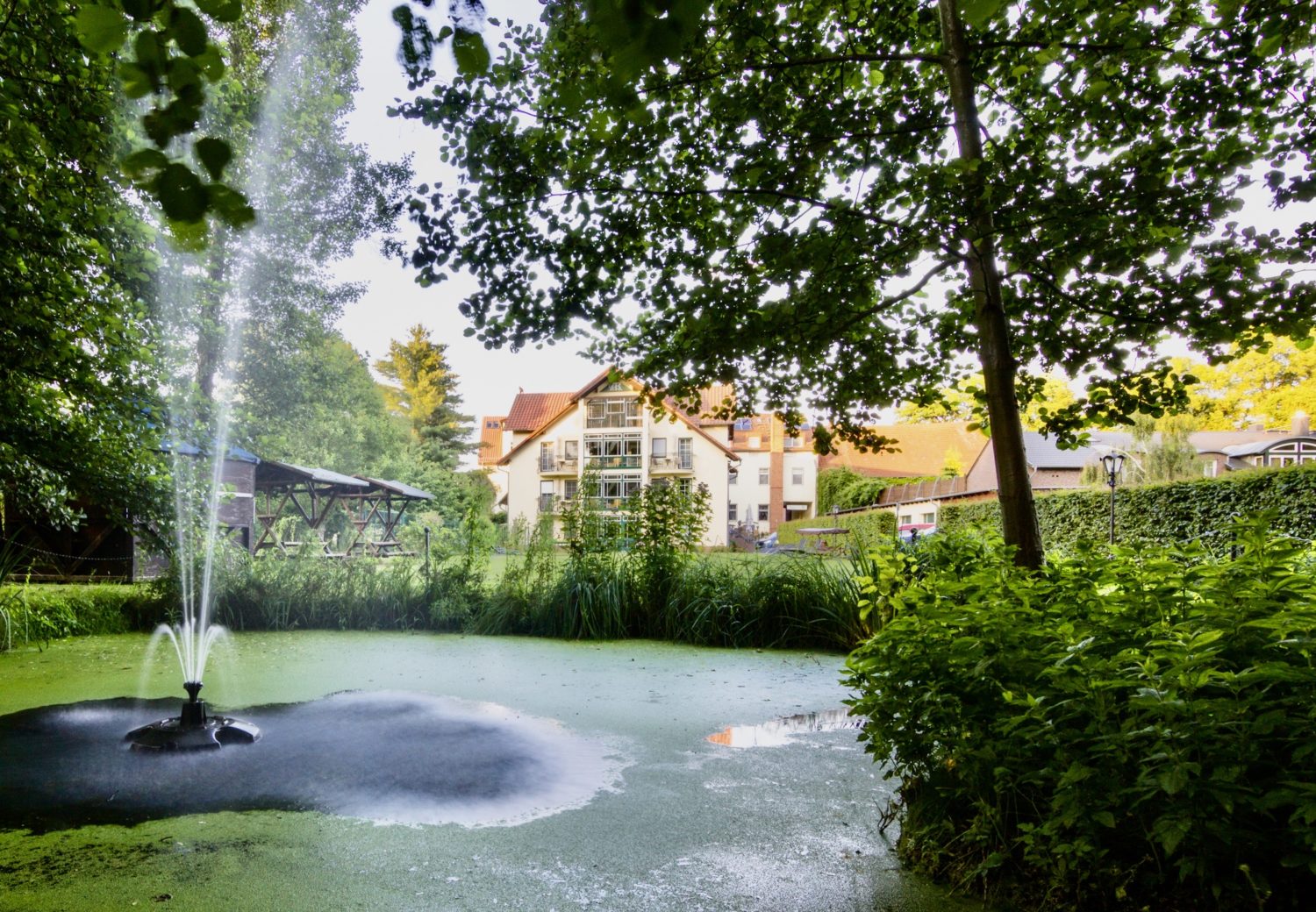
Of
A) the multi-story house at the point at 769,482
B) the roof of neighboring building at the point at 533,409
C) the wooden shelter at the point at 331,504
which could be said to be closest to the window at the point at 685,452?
the multi-story house at the point at 769,482

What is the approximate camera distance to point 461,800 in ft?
9.50

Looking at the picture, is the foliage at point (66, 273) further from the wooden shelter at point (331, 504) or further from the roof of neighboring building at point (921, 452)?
the roof of neighboring building at point (921, 452)

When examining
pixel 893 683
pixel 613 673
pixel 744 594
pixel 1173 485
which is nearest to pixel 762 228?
pixel 893 683

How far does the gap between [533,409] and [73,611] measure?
99.7 feet

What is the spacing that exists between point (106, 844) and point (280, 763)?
877 mm

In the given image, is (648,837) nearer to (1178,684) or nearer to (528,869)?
(528,869)

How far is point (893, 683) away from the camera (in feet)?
7.18

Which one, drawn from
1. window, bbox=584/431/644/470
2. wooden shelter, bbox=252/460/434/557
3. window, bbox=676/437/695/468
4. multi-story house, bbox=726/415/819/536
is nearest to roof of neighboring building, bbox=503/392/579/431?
window, bbox=584/431/644/470

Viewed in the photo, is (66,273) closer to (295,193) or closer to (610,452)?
(295,193)

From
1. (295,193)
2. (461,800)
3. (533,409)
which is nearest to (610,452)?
(533,409)

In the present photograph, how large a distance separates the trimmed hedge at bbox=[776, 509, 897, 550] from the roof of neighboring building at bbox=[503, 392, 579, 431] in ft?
48.1

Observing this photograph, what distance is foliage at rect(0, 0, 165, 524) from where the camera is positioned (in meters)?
3.51

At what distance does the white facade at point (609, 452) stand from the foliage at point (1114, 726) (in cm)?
2603

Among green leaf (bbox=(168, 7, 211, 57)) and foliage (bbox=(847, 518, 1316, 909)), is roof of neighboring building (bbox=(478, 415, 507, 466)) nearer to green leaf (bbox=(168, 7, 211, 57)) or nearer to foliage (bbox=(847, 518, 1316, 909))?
foliage (bbox=(847, 518, 1316, 909))
